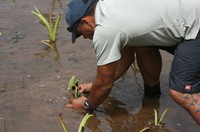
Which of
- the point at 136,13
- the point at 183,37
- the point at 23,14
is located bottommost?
the point at 23,14

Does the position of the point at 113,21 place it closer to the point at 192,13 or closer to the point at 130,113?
the point at 192,13

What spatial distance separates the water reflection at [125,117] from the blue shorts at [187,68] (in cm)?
67

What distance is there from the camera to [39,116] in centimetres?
371

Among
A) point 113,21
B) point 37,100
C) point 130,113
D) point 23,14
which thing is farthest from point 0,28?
point 113,21

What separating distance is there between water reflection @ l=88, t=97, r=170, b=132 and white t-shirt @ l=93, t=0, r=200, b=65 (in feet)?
2.70

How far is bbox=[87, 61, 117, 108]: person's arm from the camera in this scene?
10.0 feet

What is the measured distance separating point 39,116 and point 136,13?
1.39 m

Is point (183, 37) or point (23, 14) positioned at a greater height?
point (183, 37)

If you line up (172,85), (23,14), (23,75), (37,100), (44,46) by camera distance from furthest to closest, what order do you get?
1. (23,14)
2. (44,46)
3. (23,75)
4. (37,100)
5. (172,85)

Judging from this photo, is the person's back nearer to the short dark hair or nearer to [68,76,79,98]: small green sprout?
the short dark hair

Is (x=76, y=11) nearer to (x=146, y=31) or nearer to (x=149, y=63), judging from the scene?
(x=146, y=31)

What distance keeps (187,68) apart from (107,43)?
0.63 m

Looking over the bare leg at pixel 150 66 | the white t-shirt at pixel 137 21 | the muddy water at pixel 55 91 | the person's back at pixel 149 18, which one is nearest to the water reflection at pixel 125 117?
the muddy water at pixel 55 91

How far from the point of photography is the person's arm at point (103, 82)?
120 inches
